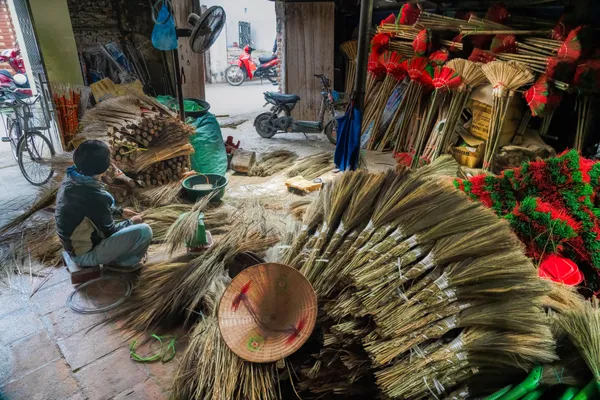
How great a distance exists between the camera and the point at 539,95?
13.5ft

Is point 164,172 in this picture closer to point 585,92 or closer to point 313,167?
point 313,167

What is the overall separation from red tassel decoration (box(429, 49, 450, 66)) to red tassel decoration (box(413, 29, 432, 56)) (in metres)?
0.12

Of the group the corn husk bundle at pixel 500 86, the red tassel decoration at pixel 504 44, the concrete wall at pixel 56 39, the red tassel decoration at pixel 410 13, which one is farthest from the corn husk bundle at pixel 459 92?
the concrete wall at pixel 56 39

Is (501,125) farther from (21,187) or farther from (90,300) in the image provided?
(21,187)

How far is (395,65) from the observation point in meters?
5.82

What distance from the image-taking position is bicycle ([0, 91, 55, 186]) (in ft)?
16.1

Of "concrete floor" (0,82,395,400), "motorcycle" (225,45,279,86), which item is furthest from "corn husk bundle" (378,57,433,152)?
"motorcycle" (225,45,279,86)

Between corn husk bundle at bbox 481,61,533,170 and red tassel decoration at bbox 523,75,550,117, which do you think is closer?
red tassel decoration at bbox 523,75,550,117

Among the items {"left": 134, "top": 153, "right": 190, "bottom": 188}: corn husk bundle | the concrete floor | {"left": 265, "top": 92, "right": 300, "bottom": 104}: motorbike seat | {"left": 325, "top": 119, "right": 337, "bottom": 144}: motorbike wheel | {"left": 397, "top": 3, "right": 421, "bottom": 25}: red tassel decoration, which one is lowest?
the concrete floor

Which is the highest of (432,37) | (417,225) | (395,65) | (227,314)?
(432,37)

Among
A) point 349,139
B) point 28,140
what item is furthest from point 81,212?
point 28,140

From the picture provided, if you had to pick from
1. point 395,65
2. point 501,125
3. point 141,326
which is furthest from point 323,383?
point 395,65

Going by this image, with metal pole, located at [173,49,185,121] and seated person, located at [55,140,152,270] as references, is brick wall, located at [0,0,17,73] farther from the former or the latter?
seated person, located at [55,140,152,270]

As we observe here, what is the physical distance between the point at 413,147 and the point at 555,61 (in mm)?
2241
